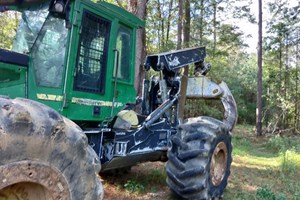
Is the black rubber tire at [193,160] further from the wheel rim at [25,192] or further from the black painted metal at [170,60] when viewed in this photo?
the wheel rim at [25,192]

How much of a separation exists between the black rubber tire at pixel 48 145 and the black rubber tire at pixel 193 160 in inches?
97.3

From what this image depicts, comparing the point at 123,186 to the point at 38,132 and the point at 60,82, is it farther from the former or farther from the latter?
the point at 38,132

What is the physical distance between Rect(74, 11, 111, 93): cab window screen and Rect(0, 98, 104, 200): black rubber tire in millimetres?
1737

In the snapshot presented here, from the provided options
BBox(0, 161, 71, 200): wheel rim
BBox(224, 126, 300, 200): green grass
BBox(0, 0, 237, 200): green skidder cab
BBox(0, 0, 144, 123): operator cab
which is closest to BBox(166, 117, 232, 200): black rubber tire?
BBox(0, 0, 237, 200): green skidder cab

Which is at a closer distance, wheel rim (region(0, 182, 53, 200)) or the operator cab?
wheel rim (region(0, 182, 53, 200))

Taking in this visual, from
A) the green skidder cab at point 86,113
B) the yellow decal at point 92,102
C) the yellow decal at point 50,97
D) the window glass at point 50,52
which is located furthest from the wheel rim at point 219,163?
the window glass at point 50,52

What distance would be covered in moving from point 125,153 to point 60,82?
1.55 m

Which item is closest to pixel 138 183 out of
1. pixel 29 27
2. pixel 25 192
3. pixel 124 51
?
pixel 124 51

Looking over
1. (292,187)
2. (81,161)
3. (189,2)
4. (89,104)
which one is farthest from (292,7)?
(81,161)

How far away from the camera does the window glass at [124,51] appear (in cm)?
489

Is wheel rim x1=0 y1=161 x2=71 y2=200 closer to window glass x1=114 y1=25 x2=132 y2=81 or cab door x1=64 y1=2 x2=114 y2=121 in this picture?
cab door x1=64 y1=2 x2=114 y2=121

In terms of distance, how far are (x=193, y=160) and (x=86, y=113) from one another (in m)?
1.71

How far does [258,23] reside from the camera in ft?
66.8

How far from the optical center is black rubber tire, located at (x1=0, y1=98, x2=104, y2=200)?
7.07 ft
